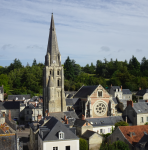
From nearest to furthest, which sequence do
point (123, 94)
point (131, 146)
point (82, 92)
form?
point (131, 146), point (82, 92), point (123, 94)

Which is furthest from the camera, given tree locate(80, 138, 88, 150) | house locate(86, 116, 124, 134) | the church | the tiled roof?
the church

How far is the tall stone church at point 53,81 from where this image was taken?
59656 mm

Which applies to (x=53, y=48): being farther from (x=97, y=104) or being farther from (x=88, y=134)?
(x=88, y=134)

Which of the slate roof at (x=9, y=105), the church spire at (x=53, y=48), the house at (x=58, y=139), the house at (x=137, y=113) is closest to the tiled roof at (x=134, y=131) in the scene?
the house at (x=58, y=139)

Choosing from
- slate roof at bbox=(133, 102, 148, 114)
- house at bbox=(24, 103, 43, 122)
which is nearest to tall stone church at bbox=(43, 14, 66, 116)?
house at bbox=(24, 103, 43, 122)

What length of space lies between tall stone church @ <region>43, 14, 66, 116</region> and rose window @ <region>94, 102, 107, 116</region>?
810cm

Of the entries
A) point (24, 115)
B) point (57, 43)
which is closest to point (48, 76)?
point (57, 43)

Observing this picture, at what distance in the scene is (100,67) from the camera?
139 m

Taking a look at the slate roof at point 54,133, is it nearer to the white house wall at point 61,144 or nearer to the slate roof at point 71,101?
the white house wall at point 61,144

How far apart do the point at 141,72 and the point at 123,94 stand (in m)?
35.1

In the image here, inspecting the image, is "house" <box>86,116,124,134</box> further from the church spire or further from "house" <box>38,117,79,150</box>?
the church spire

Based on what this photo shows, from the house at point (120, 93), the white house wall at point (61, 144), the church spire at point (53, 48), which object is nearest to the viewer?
the white house wall at point (61, 144)

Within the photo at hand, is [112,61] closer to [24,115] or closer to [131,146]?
[24,115]

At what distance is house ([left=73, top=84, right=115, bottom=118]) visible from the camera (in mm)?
58750
